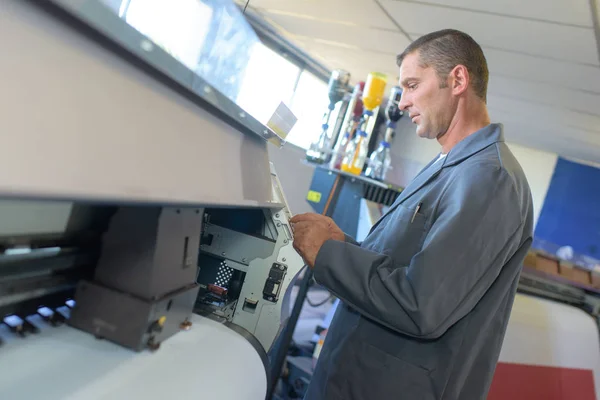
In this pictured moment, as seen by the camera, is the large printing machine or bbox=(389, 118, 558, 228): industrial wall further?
bbox=(389, 118, 558, 228): industrial wall

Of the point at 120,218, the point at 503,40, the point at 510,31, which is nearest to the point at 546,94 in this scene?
the point at 503,40

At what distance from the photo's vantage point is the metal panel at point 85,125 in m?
0.42

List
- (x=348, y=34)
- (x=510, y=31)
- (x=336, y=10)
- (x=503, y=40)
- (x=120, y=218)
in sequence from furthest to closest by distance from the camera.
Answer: (x=348, y=34)
(x=336, y=10)
(x=503, y=40)
(x=510, y=31)
(x=120, y=218)

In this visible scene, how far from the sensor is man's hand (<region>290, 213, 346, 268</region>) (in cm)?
105

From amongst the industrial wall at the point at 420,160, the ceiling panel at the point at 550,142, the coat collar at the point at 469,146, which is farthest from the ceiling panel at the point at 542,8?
the industrial wall at the point at 420,160

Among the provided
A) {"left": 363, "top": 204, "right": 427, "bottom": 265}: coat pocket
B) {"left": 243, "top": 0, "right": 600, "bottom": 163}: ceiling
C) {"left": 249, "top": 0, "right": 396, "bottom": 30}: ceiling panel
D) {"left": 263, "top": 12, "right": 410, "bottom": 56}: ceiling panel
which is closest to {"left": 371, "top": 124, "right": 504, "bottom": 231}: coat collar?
{"left": 363, "top": 204, "right": 427, "bottom": 265}: coat pocket

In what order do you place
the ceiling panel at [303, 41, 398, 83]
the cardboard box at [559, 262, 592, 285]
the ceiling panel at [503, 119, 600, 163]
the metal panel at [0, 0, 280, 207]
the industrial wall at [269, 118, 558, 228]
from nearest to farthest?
the metal panel at [0, 0, 280, 207] < the cardboard box at [559, 262, 592, 285] < the ceiling panel at [303, 41, 398, 83] < the ceiling panel at [503, 119, 600, 163] < the industrial wall at [269, 118, 558, 228]

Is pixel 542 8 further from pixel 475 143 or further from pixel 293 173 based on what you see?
pixel 293 173

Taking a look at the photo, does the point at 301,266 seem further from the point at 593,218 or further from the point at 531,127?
the point at 593,218

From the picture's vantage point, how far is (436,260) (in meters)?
0.88

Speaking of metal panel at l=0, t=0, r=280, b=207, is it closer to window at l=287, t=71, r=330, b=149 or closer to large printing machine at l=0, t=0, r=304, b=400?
large printing machine at l=0, t=0, r=304, b=400

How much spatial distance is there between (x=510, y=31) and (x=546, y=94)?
1.03m

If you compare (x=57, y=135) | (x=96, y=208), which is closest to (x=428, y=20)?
(x=96, y=208)

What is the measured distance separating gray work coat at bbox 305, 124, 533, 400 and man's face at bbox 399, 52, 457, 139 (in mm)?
100
